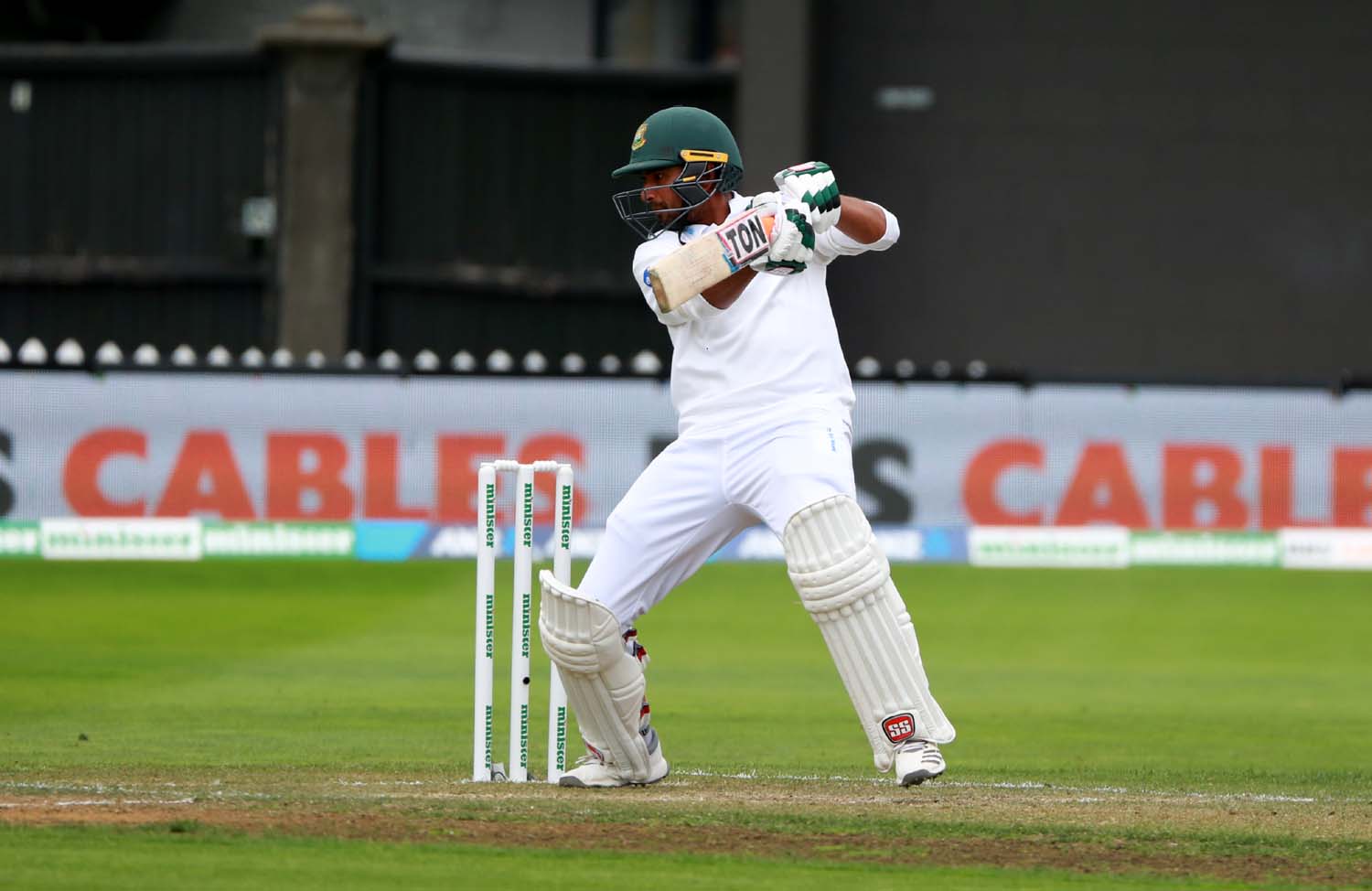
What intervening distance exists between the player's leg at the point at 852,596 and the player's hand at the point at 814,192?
60 cm

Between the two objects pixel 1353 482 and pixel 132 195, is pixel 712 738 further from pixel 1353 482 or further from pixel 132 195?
pixel 132 195

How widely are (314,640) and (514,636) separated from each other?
4.89 meters

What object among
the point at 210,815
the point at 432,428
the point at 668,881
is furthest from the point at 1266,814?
the point at 432,428

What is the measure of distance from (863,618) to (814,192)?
3.77 ft

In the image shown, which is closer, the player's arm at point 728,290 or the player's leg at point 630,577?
the player's arm at point 728,290

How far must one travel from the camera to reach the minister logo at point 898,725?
19.9 ft

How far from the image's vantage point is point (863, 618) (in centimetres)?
604

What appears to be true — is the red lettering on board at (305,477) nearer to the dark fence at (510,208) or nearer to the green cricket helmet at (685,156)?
the dark fence at (510,208)

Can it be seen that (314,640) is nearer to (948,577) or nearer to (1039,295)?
(948,577)

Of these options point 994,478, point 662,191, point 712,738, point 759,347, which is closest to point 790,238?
point 759,347

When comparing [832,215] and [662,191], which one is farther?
[662,191]

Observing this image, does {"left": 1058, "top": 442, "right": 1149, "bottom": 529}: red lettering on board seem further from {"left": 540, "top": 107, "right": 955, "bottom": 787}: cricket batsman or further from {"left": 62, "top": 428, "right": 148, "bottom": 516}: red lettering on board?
{"left": 540, "top": 107, "right": 955, "bottom": 787}: cricket batsman

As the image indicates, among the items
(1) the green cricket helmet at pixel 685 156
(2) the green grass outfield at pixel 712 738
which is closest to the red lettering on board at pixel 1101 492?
(2) the green grass outfield at pixel 712 738

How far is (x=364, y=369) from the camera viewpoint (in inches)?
557
